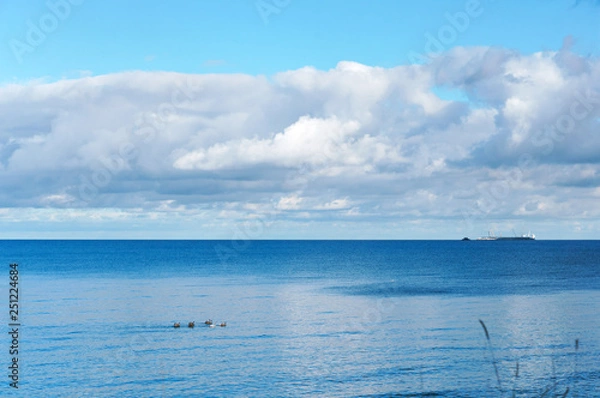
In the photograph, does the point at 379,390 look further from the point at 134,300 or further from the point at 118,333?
the point at 134,300

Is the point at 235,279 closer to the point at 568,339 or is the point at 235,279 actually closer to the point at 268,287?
the point at 268,287

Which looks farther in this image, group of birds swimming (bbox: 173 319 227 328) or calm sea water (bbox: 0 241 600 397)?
group of birds swimming (bbox: 173 319 227 328)

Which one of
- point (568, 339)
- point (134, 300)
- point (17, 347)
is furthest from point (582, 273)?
point (17, 347)

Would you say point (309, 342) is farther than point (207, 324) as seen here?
No

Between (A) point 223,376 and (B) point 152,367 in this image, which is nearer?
(A) point 223,376

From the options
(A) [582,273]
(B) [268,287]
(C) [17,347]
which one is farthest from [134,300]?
(A) [582,273]

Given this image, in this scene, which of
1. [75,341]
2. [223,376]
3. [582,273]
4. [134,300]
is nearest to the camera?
[223,376]

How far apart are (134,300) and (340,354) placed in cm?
5460

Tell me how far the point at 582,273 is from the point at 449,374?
129 m

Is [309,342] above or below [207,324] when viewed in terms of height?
below

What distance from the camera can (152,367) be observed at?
58.4 m

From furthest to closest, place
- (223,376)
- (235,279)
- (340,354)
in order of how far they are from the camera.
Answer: (235,279) < (340,354) < (223,376)

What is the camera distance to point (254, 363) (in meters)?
59.2

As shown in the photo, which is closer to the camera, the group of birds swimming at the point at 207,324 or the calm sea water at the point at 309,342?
the calm sea water at the point at 309,342
